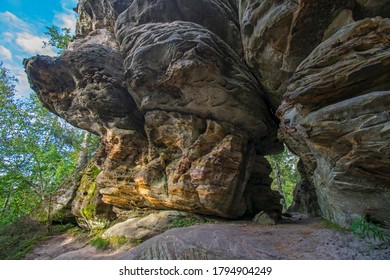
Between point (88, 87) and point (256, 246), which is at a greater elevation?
point (88, 87)

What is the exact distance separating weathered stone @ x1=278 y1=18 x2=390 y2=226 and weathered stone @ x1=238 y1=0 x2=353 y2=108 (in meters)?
Answer: 0.95

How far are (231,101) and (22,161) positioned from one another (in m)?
11.6

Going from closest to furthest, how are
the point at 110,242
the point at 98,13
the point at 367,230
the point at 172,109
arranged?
1. the point at 367,230
2. the point at 110,242
3. the point at 172,109
4. the point at 98,13

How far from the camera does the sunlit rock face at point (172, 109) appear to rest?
7.11 m

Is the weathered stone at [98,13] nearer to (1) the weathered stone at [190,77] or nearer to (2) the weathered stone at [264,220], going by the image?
(1) the weathered stone at [190,77]

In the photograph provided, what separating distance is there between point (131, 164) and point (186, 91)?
152 inches

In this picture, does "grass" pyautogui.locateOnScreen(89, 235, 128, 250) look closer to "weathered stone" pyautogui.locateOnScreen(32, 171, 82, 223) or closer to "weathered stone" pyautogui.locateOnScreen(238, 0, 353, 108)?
"weathered stone" pyautogui.locateOnScreen(32, 171, 82, 223)

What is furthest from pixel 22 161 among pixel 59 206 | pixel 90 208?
pixel 90 208

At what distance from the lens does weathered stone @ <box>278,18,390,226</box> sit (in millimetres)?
3975

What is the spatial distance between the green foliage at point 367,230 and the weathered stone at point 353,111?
0.26 m

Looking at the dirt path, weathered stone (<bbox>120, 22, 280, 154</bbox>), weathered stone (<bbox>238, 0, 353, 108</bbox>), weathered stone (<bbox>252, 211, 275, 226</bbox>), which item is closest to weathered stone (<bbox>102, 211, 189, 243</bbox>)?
the dirt path

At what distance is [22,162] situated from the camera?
10844mm

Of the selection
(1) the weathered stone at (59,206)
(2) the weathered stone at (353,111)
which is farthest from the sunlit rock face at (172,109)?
(2) the weathered stone at (353,111)

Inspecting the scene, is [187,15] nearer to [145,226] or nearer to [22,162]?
[145,226]
